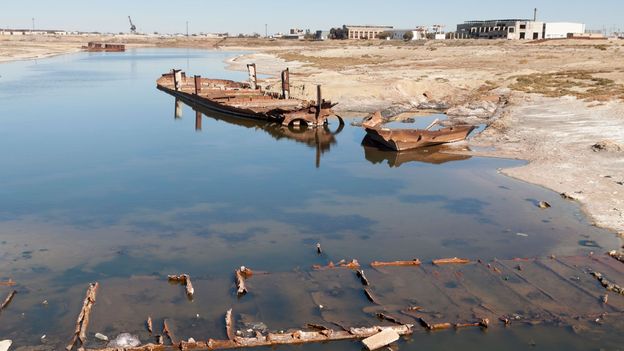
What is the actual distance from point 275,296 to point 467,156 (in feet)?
47.5

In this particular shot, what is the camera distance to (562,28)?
130375 millimetres

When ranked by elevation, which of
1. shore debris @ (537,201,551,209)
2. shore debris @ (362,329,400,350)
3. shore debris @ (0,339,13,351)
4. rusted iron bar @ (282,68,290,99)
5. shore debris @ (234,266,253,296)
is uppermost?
rusted iron bar @ (282,68,290,99)

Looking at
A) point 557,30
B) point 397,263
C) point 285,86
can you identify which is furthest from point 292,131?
point 557,30

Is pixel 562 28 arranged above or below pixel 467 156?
above

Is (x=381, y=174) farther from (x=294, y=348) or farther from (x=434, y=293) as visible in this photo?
(x=294, y=348)

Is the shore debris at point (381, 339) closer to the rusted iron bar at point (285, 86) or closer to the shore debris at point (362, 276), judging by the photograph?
the shore debris at point (362, 276)

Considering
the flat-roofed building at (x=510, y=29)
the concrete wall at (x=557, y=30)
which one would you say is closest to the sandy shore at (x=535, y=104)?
the flat-roofed building at (x=510, y=29)

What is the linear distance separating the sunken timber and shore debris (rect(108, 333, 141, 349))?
71.7ft

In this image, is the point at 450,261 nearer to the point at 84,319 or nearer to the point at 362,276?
the point at 362,276

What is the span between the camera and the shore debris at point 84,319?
953cm

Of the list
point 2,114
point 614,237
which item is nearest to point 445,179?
point 614,237

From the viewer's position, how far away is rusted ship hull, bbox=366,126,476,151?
79.1 feet

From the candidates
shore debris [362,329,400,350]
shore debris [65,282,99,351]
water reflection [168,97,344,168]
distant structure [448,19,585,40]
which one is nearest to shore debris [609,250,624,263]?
shore debris [362,329,400,350]

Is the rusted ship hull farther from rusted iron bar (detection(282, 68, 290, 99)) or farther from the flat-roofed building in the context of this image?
the flat-roofed building
